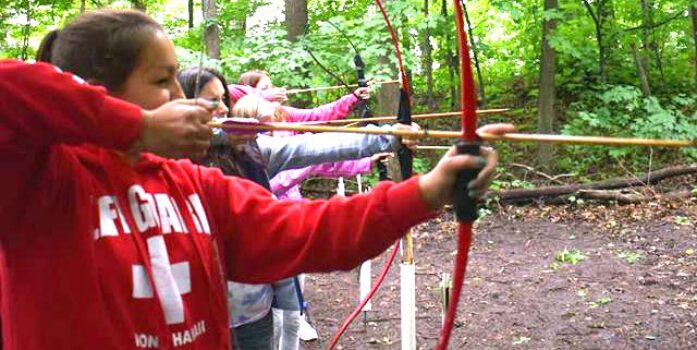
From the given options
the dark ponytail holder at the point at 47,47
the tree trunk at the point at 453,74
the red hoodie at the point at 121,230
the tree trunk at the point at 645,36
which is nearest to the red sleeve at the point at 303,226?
the red hoodie at the point at 121,230

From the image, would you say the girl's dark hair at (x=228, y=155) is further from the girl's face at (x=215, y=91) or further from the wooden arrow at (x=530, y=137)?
the wooden arrow at (x=530, y=137)

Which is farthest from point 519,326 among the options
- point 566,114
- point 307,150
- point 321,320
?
point 566,114

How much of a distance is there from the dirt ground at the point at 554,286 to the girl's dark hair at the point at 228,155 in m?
1.98

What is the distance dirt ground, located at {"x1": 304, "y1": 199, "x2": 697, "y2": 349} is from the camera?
4.00 m

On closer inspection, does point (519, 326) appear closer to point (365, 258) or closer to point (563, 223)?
point (563, 223)

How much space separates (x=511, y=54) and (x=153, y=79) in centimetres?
1046

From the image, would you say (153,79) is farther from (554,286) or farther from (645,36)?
(645,36)

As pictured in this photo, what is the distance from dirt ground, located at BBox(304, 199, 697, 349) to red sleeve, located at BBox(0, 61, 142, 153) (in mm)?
3217

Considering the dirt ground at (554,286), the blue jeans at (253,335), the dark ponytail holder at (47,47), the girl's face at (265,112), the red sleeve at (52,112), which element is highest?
the dark ponytail holder at (47,47)

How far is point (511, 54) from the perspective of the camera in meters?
11.1

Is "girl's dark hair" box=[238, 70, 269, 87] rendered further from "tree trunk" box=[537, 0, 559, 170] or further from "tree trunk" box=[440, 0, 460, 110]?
"tree trunk" box=[440, 0, 460, 110]

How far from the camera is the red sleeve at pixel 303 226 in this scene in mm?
1163

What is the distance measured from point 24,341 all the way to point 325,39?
5.45 metres

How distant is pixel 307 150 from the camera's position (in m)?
2.43
